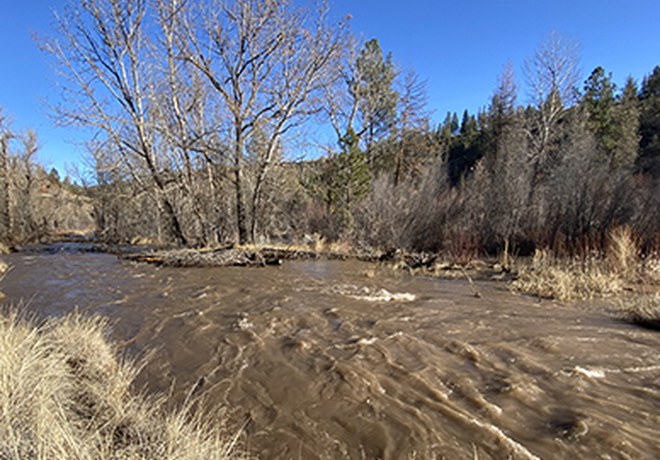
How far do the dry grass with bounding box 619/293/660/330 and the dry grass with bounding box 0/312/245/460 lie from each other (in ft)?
18.2

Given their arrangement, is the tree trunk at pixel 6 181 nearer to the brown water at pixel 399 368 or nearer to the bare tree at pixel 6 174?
the bare tree at pixel 6 174

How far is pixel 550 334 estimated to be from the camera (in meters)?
4.36

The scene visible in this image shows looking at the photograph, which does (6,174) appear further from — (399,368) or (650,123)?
(650,123)

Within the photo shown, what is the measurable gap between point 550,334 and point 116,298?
7.05m

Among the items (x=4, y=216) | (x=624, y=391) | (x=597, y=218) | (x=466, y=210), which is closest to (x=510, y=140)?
(x=466, y=210)

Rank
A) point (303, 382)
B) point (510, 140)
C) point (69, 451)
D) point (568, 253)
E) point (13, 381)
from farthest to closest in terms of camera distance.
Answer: point (510, 140)
point (568, 253)
point (303, 382)
point (13, 381)
point (69, 451)

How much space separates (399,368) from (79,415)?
104 inches

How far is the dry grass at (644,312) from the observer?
4676 mm

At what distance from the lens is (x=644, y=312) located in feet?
15.7

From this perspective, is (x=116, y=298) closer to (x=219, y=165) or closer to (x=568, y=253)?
(x=219, y=165)

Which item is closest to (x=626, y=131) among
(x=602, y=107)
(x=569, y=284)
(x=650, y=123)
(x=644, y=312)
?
(x=602, y=107)

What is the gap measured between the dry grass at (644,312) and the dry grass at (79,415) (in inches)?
219

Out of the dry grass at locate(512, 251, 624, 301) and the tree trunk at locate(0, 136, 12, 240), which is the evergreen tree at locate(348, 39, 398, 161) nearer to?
the dry grass at locate(512, 251, 624, 301)

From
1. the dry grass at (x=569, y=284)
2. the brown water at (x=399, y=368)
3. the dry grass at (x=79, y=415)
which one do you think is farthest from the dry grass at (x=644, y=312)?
the dry grass at (x=79, y=415)
